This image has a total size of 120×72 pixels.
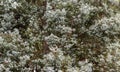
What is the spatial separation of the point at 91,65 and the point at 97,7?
3.11 metres

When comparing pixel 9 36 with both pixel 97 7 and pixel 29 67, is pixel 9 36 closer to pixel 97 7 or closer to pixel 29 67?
pixel 29 67

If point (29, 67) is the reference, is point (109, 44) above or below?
above

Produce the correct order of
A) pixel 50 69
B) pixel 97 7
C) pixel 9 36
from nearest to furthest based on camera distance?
pixel 50 69 → pixel 9 36 → pixel 97 7

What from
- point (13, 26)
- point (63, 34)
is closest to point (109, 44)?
point (63, 34)

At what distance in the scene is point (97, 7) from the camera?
12570mm


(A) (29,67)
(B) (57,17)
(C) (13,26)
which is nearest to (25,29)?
(C) (13,26)

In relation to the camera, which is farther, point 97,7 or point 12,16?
Result: point 97,7

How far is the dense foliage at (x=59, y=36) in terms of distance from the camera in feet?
33.1

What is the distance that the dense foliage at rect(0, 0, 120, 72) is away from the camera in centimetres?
1009

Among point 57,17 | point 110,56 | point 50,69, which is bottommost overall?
point 50,69

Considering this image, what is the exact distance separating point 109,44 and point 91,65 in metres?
1.47

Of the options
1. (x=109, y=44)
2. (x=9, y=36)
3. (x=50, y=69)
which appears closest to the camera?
(x=50, y=69)

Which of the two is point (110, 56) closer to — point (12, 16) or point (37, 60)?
point (37, 60)

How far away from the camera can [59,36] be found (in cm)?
1123
